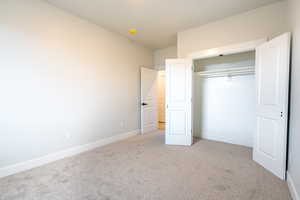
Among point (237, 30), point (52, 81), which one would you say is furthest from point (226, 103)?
point (52, 81)

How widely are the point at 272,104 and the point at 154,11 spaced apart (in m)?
2.60

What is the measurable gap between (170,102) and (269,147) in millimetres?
1972

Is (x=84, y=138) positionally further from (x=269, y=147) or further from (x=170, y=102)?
(x=269, y=147)

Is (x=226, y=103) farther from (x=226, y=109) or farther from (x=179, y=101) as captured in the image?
(x=179, y=101)

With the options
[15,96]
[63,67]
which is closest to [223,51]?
[63,67]

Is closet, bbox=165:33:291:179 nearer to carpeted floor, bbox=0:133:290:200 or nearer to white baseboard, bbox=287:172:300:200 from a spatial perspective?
white baseboard, bbox=287:172:300:200

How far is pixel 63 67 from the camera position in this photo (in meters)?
2.70

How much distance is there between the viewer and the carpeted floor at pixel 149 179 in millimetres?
1687

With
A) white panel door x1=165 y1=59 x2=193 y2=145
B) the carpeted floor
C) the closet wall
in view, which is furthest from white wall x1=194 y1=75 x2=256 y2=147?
white panel door x1=165 y1=59 x2=193 y2=145

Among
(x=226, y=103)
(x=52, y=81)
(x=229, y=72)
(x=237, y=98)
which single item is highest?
(x=229, y=72)

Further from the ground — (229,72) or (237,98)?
(229,72)

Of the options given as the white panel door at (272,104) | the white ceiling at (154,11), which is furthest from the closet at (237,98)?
the white ceiling at (154,11)

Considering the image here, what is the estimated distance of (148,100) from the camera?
4.72 metres

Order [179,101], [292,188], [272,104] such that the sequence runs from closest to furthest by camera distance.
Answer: [292,188] < [272,104] < [179,101]
